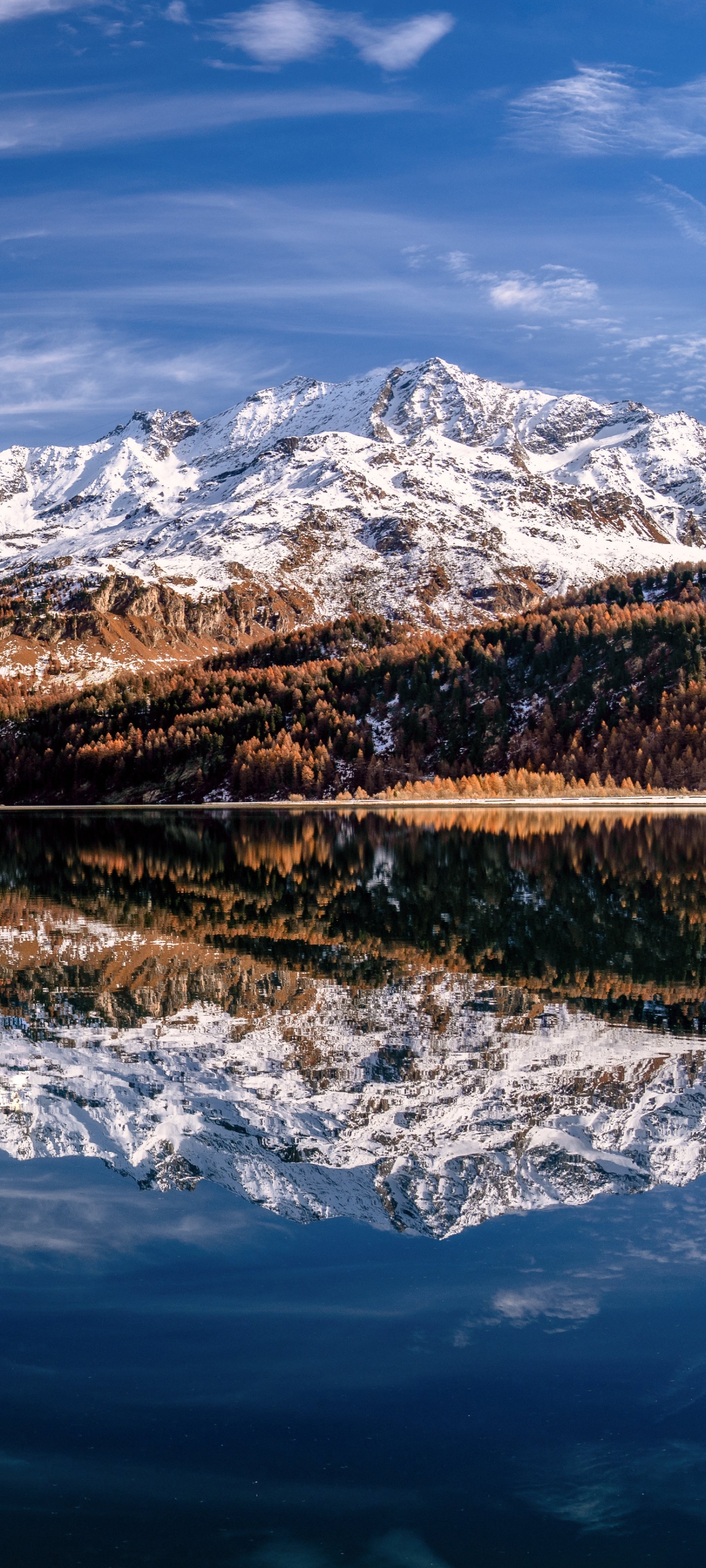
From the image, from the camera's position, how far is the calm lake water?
9.82 meters

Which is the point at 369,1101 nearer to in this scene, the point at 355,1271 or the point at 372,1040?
the point at 372,1040

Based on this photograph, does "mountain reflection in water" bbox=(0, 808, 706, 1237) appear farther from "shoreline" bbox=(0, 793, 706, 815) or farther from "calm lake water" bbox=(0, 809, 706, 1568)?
"shoreline" bbox=(0, 793, 706, 815)

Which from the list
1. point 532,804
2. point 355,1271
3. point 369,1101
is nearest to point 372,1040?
point 369,1101

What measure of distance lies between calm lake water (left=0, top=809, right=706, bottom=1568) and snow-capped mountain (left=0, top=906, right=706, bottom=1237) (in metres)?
0.06

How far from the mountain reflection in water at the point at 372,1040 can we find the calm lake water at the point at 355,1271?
96 millimetres

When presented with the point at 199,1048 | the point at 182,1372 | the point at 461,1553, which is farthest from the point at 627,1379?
the point at 199,1048

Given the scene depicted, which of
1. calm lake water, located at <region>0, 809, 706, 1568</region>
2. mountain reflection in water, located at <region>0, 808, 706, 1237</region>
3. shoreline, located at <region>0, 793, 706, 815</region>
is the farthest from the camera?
shoreline, located at <region>0, 793, 706, 815</region>

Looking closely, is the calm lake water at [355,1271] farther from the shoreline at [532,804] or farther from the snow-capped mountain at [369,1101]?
the shoreline at [532,804]

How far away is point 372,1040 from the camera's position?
2444 cm

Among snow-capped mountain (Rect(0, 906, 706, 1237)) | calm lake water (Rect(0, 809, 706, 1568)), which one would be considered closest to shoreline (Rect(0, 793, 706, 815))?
snow-capped mountain (Rect(0, 906, 706, 1237))

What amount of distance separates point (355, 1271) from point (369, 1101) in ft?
18.5

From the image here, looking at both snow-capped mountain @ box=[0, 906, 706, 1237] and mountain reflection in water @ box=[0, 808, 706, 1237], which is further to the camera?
mountain reflection in water @ box=[0, 808, 706, 1237]

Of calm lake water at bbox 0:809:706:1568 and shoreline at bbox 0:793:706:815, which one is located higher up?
calm lake water at bbox 0:809:706:1568

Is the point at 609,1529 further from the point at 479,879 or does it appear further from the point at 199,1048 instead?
the point at 479,879
